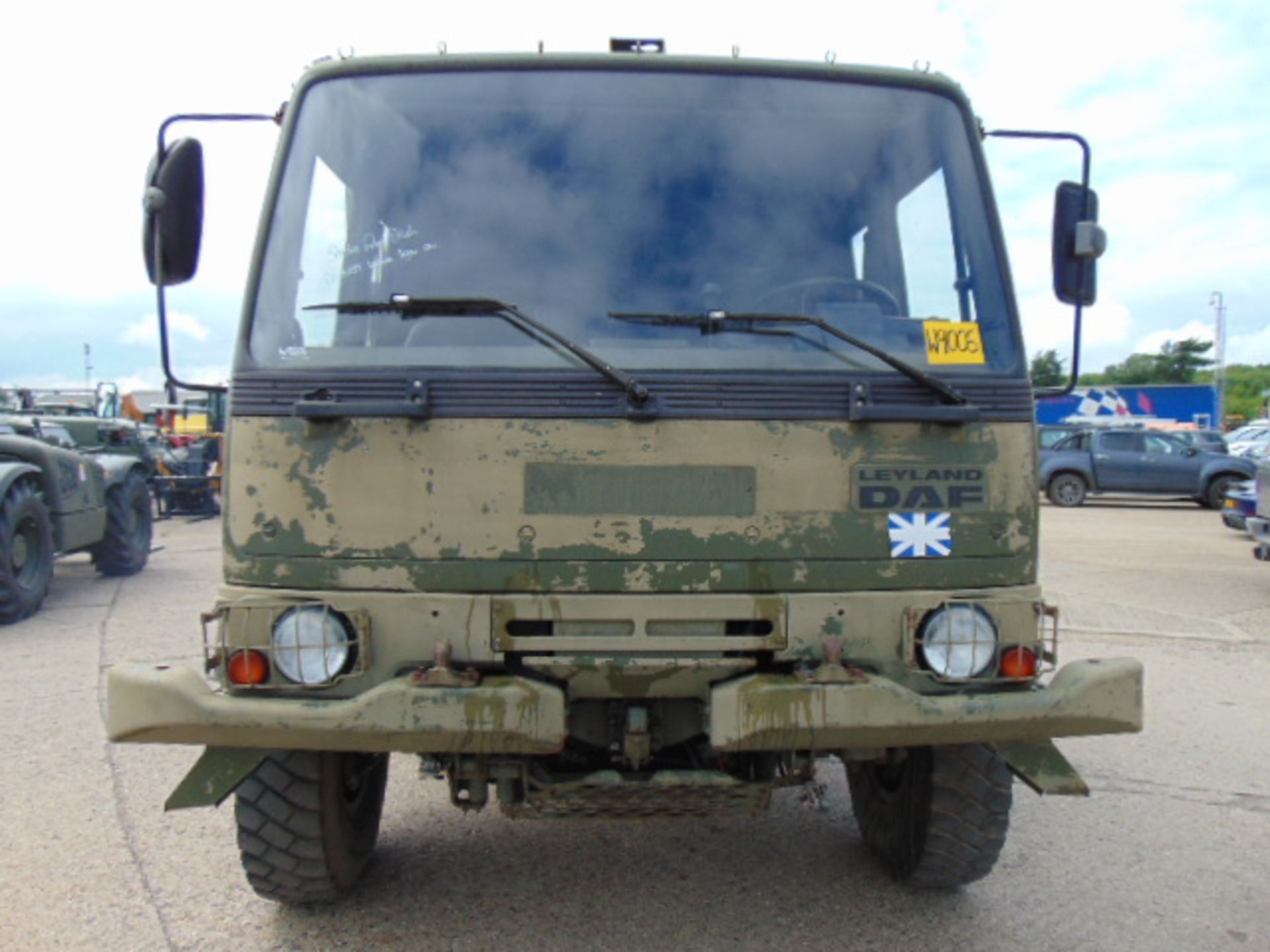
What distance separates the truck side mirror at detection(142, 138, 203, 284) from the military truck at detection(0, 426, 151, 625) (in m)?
6.76

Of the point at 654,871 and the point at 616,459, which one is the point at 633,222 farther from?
the point at 654,871

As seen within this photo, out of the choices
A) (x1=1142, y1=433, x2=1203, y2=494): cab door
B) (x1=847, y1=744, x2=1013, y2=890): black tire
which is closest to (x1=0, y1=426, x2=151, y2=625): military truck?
(x1=847, y1=744, x2=1013, y2=890): black tire

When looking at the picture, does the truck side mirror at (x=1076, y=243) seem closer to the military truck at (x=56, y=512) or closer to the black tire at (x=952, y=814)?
the black tire at (x=952, y=814)

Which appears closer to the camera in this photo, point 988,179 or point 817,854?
point 988,179

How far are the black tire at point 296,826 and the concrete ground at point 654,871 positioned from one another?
14 centimetres

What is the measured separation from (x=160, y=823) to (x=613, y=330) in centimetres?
275

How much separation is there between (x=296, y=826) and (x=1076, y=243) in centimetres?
292

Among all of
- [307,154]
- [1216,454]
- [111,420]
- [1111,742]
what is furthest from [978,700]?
[1216,454]

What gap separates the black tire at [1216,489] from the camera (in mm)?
21109

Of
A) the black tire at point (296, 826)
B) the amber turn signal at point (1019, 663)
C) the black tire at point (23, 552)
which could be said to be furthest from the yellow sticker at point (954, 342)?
the black tire at point (23, 552)

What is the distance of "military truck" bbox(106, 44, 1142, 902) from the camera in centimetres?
288

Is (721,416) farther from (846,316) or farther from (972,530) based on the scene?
(972,530)

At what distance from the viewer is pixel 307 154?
3227mm

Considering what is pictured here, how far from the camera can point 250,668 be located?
9.45 feet
